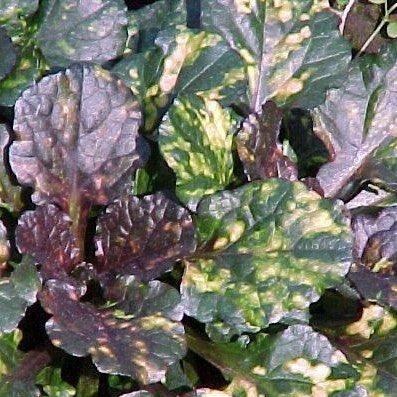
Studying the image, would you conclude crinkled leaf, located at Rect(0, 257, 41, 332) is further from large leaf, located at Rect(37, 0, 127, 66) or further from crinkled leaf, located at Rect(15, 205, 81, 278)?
large leaf, located at Rect(37, 0, 127, 66)

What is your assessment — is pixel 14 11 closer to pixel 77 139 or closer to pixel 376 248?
pixel 77 139

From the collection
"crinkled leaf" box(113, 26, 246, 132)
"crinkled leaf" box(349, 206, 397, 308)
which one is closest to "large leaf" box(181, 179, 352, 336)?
"crinkled leaf" box(349, 206, 397, 308)

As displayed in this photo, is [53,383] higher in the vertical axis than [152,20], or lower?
lower

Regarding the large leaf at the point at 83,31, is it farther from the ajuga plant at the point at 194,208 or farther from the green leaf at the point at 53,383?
the green leaf at the point at 53,383

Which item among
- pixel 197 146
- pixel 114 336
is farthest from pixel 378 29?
pixel 114 336

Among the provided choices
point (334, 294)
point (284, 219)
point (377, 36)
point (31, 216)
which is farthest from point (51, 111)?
point (377, 36)

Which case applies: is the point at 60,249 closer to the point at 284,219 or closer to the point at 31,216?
the point at 31,216

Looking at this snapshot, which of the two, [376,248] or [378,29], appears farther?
[378,29]
